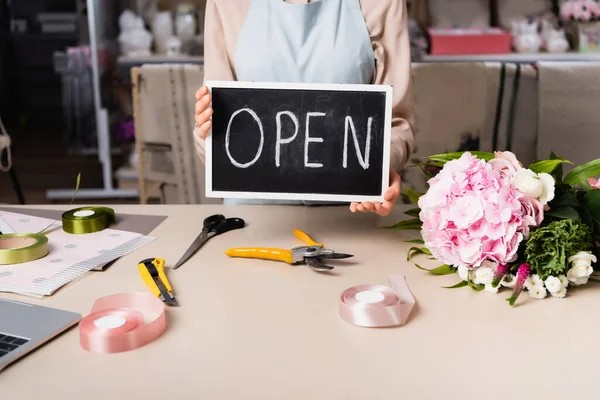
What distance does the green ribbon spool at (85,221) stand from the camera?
1201mm

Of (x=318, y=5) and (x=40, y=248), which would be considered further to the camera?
(x=318, y=5)

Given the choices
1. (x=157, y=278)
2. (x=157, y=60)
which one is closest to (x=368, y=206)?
(x=157, y=278)

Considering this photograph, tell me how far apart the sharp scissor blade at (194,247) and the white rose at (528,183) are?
0.52 m

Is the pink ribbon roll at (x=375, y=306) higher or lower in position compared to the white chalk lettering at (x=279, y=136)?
lower

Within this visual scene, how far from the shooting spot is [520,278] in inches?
36.6

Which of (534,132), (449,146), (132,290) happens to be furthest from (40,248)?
(534,132)

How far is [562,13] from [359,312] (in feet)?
10.6

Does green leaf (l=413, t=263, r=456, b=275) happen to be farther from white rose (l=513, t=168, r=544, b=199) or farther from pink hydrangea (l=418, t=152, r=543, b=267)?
white rose (l=513, t=168, r=544, b=199)

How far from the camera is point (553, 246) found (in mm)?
937

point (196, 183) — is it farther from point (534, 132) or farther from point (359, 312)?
point (359, 312)

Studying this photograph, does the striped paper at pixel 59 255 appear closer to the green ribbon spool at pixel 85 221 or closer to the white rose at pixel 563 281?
the green ribbon spool at pixel 85 221

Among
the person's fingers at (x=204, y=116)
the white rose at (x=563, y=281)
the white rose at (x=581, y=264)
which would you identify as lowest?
the white rose at (x=563, y=281)

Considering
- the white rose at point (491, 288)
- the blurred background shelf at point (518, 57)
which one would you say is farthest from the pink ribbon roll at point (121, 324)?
the blurred background shelf at point (518, 57)

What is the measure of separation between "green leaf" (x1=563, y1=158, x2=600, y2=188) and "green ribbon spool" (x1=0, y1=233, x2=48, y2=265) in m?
0.84
